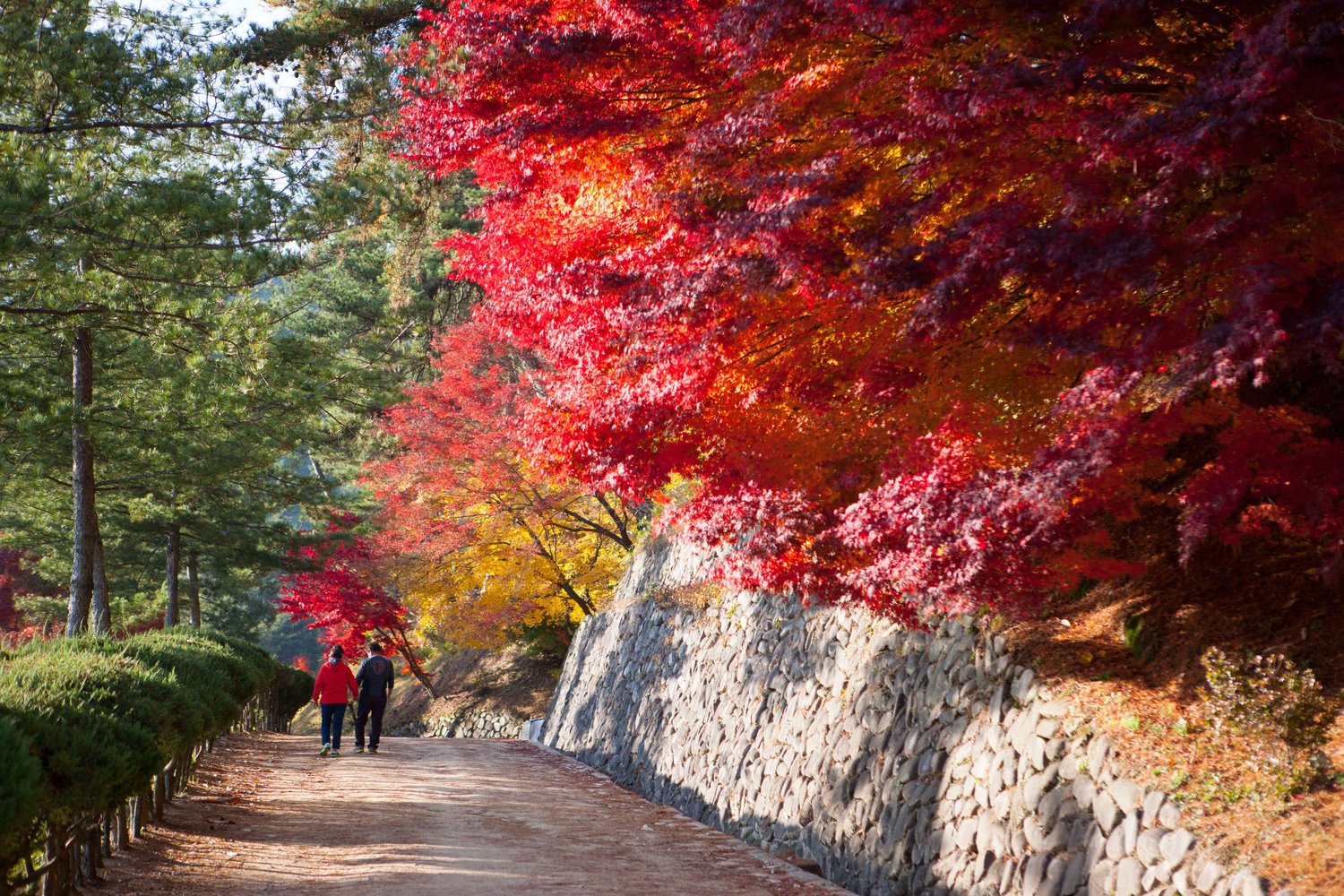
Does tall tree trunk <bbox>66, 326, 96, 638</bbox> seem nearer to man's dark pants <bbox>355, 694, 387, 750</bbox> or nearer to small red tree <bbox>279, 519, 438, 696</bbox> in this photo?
man's dark pants <bbox>355, 694, 387, 750</bbox>

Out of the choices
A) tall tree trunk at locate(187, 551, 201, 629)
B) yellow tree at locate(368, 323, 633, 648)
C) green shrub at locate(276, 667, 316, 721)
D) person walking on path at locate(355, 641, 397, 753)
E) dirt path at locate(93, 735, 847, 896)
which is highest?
yellow tree at locate(368, 323, 633, 648)

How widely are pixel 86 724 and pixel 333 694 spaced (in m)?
9.65

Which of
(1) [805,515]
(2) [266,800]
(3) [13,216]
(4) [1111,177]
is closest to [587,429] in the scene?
(1) [805,515]

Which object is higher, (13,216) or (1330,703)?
(13,216)

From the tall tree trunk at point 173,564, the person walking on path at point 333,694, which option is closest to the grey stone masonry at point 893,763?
the person walking on path at point 333,694

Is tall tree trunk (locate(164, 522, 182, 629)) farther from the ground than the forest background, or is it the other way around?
the forest background

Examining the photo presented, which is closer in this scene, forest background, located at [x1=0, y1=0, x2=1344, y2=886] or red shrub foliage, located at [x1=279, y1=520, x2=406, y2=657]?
forest background, located at [x1=0, y1=0, x2=1344, y2=886]

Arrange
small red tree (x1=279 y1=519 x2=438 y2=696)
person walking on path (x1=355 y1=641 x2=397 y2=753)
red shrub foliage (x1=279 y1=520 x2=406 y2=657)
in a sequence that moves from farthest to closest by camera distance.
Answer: red shrub foliage (x1=279 y1=520 x2=406 y2=657)
small red tree (x1=279 y1=519 x2=438 y2=696)
person walking on path (x1=355 y1=641 x2=397 y2=753)

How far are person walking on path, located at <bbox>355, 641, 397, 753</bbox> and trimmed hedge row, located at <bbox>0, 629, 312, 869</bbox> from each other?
184 inches

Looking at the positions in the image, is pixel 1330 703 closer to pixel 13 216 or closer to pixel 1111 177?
pixel 1111 177

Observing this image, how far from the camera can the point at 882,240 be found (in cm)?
585

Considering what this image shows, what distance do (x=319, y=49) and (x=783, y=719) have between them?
13961 millimetres

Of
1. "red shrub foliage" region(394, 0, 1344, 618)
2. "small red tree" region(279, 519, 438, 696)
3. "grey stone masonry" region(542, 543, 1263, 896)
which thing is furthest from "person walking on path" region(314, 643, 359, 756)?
"small red tree" region(279, 519, 438, 696)

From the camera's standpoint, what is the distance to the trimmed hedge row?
16.8ft
